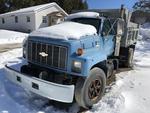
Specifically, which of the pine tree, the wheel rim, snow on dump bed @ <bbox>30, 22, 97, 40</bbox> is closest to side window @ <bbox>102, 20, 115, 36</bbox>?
snow on dump bed @ <bbox>30, 22, 97, 40</bbox>

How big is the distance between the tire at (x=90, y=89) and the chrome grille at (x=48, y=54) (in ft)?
2.02

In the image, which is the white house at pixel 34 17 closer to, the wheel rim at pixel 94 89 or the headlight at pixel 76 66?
the wheel rim at pixel 94 89

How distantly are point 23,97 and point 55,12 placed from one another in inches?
1052

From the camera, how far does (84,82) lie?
16.2 ft

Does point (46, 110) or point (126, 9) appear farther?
point (126, 9)

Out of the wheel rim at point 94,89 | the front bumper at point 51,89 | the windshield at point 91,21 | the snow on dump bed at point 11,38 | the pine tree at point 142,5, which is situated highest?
the pine tree at point 142,5

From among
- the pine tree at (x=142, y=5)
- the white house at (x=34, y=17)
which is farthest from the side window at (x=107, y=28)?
the pine tree at (x=142, y=5)

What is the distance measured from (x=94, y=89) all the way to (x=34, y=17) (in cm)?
2560

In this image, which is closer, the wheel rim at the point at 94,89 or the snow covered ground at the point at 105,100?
the snow covered ground at the point at 105,100

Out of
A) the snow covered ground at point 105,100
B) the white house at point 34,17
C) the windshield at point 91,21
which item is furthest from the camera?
the white house at point 34,17

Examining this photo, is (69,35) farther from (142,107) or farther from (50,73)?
(142,107)

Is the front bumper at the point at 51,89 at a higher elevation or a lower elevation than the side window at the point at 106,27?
lower

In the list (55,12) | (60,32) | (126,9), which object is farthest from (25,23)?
Answer: (60,32)

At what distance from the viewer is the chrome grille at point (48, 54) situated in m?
4.85
